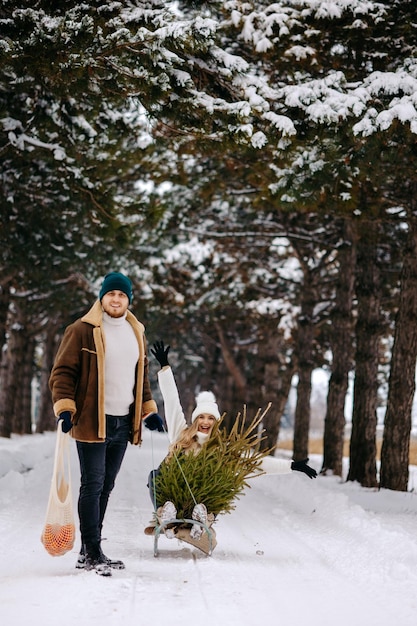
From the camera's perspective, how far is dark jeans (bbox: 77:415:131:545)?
553cm

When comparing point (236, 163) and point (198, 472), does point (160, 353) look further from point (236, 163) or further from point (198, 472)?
point (236, 163)

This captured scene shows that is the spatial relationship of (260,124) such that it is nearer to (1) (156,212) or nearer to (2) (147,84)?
(2) (147,84)

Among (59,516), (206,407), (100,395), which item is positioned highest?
(100,395)

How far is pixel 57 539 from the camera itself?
17.7 ft

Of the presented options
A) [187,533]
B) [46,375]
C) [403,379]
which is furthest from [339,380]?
[46,375]

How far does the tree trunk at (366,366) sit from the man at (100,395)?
831 centimetres

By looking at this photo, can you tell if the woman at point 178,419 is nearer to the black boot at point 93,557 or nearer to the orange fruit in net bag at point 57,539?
the black boot at point 93,557

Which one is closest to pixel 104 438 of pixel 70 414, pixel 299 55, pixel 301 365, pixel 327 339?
pixel 70 414

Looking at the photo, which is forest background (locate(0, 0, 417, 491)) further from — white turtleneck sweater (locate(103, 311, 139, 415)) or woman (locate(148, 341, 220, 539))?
white turtleneck sweater (locate(103, 311, 139, 415))

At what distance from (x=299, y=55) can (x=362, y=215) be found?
9.35 feet

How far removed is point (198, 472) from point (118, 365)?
1225 mm

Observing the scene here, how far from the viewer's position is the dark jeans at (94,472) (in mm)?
5527

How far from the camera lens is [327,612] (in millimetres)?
4520

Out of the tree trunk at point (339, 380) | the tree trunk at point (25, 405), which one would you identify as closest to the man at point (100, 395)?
the tree trunk at point (339, 380)
